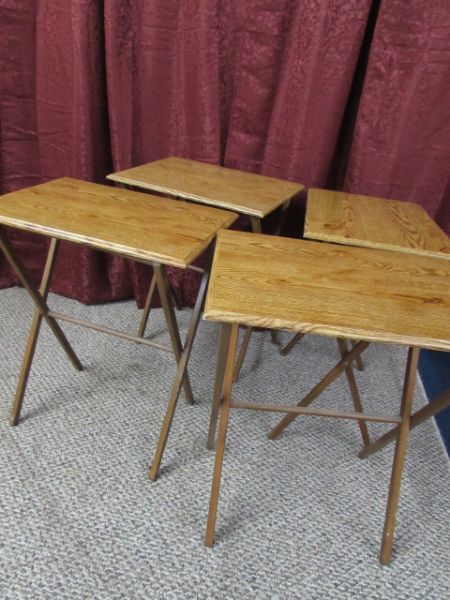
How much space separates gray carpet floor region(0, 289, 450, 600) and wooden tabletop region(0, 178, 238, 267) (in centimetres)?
72

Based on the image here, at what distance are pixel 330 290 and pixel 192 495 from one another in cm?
77

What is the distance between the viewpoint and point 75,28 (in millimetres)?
1493

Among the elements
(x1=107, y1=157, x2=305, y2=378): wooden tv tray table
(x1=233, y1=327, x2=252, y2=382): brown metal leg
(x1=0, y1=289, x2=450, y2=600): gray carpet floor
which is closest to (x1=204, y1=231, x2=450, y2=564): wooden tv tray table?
(x1=0, y1=289, x2=450, y2=600): gray carpet floor

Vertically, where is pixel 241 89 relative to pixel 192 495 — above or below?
above

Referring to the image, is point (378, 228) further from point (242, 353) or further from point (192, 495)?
point (192, 495)

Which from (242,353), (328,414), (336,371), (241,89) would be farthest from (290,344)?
(241,89)

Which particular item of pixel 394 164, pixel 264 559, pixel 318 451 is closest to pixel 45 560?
pixel 264 559

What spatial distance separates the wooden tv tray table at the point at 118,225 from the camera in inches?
36.0

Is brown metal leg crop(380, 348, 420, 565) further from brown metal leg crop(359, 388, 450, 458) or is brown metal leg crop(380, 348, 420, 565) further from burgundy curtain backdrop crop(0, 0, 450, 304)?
burgundy curtain backdrop crop(0, 0, 450, 304)

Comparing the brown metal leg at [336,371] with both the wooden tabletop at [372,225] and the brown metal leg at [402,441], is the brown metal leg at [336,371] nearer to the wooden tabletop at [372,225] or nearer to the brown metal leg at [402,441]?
the brown metal leg at [402,441]

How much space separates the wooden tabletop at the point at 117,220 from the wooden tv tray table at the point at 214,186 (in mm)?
81

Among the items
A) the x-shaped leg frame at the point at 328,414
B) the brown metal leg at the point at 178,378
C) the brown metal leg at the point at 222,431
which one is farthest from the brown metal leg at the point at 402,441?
the brown metal leg at the point at 178,378

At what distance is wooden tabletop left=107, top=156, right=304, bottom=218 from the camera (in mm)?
1230

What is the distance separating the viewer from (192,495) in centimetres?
119
